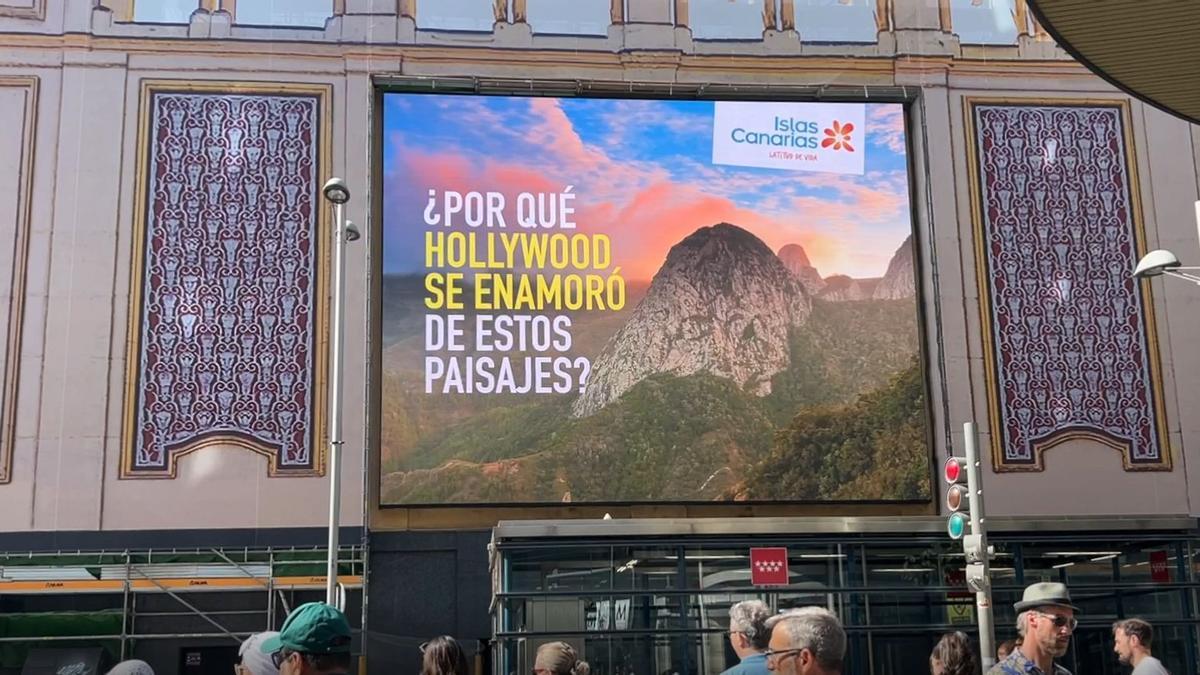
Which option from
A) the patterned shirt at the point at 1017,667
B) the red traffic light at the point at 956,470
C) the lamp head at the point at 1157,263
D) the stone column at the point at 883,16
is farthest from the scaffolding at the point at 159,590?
the patterned shirt at the point at 1017,667

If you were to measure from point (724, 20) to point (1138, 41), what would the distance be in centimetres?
1483

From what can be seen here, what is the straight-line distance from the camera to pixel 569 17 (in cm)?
2191

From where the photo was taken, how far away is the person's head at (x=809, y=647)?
4.29 metres

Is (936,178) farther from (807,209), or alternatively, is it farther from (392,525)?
(392,525)

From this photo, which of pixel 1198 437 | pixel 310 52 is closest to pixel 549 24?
pixel 310 52

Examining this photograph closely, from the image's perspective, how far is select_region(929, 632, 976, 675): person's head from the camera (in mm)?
6246

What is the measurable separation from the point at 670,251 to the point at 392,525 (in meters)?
5.75

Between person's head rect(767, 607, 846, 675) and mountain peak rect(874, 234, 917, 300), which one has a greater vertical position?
mountain peak rect(874, 234, 917, 300)

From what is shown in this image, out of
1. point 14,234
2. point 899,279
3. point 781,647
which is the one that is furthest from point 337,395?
point 781,647

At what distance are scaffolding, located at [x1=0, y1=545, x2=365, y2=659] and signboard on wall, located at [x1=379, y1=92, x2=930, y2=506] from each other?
187 cm

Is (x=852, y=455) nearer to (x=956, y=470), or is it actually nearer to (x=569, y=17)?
(x=956, y=470)

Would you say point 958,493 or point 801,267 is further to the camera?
point 801,267

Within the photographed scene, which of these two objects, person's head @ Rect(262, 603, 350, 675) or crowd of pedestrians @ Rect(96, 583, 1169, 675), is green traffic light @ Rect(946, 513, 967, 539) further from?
person's head @ Rect(262, 603, 350, 675)

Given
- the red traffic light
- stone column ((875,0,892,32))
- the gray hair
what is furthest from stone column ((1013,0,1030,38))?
the gray hair
